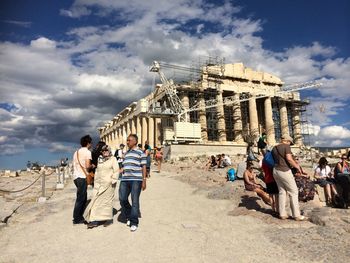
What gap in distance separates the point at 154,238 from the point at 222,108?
4231cm

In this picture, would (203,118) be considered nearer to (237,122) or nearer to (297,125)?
(237,122)

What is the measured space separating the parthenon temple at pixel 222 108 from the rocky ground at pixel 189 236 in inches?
1262

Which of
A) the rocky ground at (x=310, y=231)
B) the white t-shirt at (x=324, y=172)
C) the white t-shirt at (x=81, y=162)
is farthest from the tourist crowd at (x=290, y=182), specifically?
the white t-shirt at (x=81, y=162)

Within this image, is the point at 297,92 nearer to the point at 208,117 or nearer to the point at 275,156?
the point at 208,117

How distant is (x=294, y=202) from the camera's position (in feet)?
24.0

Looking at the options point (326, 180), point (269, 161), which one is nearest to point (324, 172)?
point (326, 180)

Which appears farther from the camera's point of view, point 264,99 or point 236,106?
point 264,99

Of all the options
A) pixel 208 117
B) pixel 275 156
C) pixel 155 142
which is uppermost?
pixel 208 117

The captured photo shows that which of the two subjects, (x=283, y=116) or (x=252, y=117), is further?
(x=283, y=116)

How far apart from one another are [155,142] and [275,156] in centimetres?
4389

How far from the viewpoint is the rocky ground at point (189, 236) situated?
5.38 meters

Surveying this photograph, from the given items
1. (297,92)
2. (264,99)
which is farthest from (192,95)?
(297,92)

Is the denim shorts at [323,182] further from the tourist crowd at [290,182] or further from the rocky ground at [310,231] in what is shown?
the rocky ground at [310,231]

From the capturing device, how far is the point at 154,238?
6.39 metres
